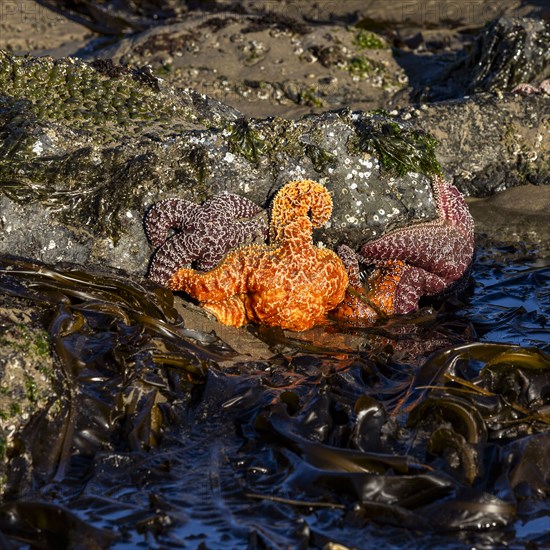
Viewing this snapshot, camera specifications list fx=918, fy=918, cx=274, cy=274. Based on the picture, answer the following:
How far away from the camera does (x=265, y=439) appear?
4.89m

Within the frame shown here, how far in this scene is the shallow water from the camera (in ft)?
13.9

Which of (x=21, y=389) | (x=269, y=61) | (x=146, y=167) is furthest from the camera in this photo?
(x=269, y=61)

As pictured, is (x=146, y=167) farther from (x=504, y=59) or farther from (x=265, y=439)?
(x=504, y=59)

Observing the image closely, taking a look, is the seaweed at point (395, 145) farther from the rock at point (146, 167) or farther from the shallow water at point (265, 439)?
the shallow water at point (265, 439)

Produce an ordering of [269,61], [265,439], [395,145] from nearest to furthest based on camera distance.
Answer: [265,439], [395,145], [269,61]

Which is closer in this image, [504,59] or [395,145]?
[395,145]

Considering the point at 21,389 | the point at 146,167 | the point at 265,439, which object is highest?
the point at 146,167

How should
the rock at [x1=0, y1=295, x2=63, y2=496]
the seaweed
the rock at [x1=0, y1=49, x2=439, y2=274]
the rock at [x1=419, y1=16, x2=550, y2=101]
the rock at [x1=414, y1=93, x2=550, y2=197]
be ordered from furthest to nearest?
the rock at [x1=419, y1=16, x2=550, y2=101]
the rock at [x1=414, y1=93, x2=550, y2=197]
the seaweed
the rock at [x1=0, y1=49, x2=439, y2=274]
the rock at [x1=0, y1=295, x2=63, y2=496]

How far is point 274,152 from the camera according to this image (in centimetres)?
665

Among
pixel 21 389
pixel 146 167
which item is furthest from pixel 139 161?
pixel 21 389

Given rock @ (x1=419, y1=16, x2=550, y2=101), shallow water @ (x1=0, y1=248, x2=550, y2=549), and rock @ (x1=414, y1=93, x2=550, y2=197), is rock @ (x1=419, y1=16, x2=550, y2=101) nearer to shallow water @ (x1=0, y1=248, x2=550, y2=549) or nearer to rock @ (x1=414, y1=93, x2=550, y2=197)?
rock @ (x1=414, y1=93, x2=550, y2=197)

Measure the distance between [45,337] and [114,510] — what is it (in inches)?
47.4

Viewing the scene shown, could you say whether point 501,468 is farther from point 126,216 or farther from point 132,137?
point 132,137

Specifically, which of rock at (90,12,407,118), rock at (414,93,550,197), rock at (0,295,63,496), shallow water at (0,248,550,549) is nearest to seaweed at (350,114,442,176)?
shallow water at (0,248,550,549)
